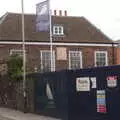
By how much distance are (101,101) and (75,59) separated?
35282 millimetres

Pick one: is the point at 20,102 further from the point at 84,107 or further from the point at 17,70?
the point at 84,107

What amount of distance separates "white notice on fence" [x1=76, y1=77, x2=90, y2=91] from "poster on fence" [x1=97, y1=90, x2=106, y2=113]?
96 cm

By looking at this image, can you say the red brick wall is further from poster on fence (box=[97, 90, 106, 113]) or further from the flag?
poster on fence (box=[97, 90, 106, 113])

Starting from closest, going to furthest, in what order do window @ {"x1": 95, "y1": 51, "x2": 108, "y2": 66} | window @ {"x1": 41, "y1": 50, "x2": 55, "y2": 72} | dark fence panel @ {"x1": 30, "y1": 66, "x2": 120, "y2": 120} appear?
1. dark fence panel @ {"x1": 30, "y1": 66, "x2": 120, "y2": 120}
2. window @ {"x1": 41, "y1": 50, "x2": 55, "y2": 72}
3. window @ {"x1": 95, "y1": 51, "x2": 108, "y2": 66}

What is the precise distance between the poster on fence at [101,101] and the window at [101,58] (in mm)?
35537

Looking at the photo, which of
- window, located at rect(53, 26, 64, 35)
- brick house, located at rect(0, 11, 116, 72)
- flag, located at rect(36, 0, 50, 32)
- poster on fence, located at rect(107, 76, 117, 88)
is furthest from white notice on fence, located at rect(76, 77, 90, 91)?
window, located at rect(53, 26, 64, 35)

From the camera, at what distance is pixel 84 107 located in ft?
70.3

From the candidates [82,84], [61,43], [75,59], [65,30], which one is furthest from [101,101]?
[65,30]

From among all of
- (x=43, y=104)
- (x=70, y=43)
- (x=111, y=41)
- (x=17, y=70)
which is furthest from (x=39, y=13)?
(x=111, y=41)

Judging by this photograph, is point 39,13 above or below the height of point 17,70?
above

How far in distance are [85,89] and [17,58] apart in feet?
58.3

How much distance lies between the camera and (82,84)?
2147 centimetres

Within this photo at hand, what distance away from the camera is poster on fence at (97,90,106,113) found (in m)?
19.8

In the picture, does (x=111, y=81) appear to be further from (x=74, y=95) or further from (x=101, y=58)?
(x=101, y=58)
